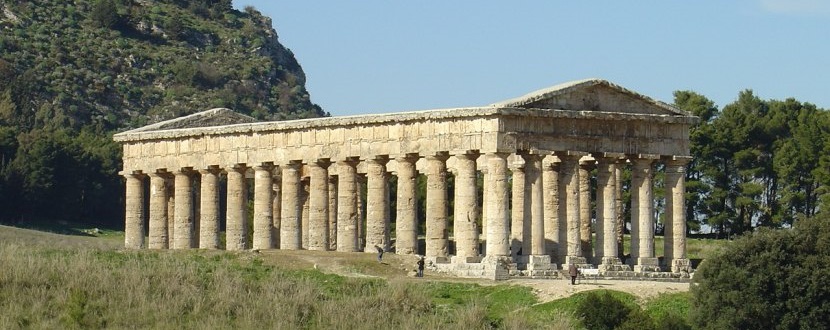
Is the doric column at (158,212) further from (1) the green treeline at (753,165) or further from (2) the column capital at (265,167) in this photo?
(1) the green treeline at (753,165)

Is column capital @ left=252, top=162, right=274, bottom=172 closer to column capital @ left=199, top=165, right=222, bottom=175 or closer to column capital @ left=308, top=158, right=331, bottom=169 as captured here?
column capital @ left=308, top=158, right=331, bottom=169

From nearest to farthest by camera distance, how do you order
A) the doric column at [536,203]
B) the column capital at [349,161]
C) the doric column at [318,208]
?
the doric column at [536,203]
the column capital at [349,161]
the doric column at [318,208]

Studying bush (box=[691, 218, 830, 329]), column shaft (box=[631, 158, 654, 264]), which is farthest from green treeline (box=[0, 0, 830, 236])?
bush (box=[691, 218, 830, 329])

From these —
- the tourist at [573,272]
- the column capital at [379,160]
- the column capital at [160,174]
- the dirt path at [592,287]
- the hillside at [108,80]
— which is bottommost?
the dirt path at [592,287]

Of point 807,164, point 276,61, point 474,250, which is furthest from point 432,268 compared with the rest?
point 276,61

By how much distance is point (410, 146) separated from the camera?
85.4 meters

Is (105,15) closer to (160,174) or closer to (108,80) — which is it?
(108,80)

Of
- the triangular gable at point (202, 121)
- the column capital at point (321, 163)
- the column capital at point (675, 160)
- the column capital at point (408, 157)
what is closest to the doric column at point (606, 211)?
the column capital at point (675, 160)

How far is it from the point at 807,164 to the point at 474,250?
28929mm

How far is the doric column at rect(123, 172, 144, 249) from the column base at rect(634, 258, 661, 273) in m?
23.9

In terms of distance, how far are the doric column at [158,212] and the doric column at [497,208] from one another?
70.6 ft

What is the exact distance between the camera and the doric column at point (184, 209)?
319 ft

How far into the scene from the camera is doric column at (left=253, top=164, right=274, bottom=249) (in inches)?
3661

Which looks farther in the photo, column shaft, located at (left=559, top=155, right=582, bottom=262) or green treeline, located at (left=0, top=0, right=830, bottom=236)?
green treeline, located at (left=0, top=0, right=830, bottom=236)
